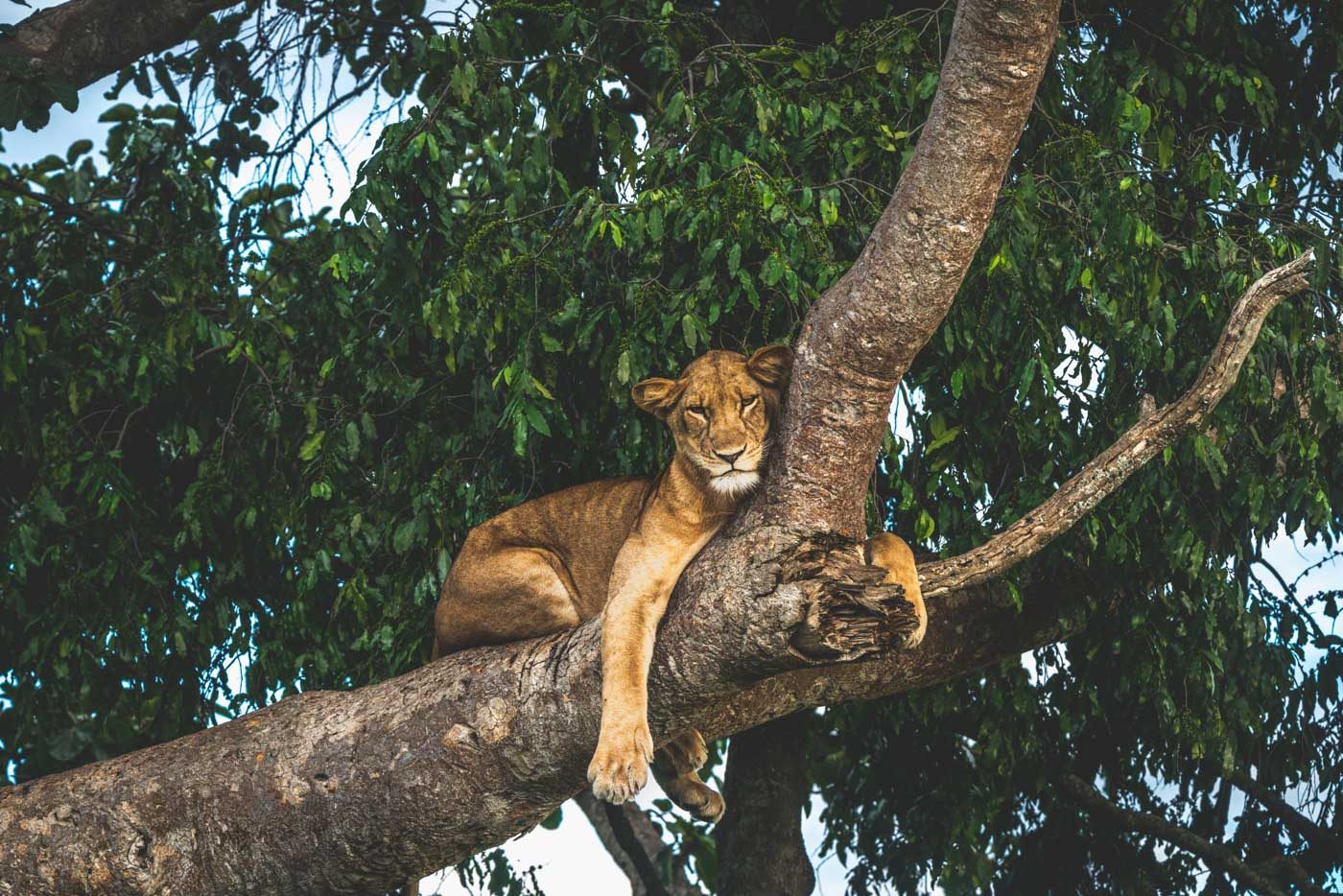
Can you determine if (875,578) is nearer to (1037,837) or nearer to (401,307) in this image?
(401,307)

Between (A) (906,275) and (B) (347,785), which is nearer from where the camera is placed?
(A) (906,275)

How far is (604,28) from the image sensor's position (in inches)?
292

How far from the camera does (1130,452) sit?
5.36m

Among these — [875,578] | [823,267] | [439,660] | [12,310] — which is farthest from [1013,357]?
[12,310]

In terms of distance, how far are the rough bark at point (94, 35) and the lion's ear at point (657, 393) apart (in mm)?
4139

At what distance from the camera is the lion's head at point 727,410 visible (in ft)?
16.1

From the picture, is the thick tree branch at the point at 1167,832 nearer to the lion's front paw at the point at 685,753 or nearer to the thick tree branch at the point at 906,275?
the lion's front paw at the point at 685,753

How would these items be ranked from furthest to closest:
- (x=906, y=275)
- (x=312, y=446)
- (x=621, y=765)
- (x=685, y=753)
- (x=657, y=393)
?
(x=312, y=446) → (x=685, y=753) → (x=657, y=393) → (x=906, y=275) → (x=621, y=765)

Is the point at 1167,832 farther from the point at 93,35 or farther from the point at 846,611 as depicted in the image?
the point at 93,35

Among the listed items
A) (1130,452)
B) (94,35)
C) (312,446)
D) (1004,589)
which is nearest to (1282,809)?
(1004,589)

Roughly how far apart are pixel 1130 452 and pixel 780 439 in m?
1.30

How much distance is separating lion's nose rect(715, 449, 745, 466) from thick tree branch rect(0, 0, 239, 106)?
4.51m

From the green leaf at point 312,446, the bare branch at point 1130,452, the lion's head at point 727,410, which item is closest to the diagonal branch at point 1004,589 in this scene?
the bare branch at point 1130,452

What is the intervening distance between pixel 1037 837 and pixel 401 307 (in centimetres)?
480
